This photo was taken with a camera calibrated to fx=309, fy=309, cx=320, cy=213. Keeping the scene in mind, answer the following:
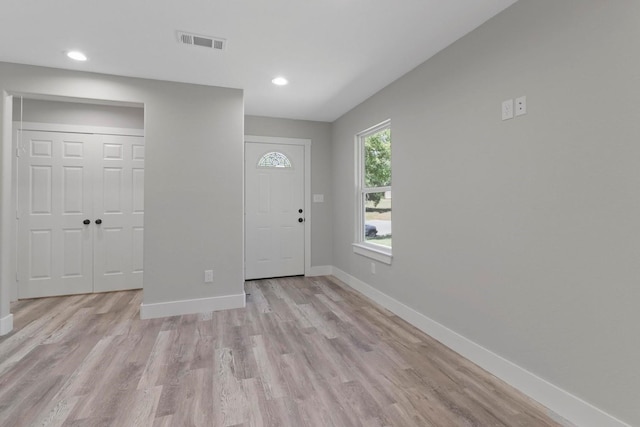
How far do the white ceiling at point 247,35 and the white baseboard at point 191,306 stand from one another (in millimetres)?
2278

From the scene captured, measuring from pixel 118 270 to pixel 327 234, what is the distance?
2878 mm

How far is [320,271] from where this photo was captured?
4844mm

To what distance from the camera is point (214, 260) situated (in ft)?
10.9

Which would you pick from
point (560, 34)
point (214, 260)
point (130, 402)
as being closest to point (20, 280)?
point (214, 260)

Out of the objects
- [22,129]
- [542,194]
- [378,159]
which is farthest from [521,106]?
→ [22,129]

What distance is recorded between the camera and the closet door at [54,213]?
11.7 feet

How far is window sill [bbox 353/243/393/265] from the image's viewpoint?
335 centimetres

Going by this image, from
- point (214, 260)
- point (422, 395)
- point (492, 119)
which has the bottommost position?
point (422, 395)

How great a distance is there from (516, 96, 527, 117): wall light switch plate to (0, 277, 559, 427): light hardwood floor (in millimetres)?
1710

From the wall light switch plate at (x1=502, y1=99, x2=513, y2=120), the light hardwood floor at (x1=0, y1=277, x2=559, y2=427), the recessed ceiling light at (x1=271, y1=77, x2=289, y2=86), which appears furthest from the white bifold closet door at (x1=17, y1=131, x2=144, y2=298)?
the wall light switch plate at (x1=502, y1=99, x2=513, y2=120)

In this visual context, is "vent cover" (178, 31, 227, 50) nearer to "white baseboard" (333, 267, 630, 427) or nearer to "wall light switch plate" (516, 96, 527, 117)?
"wall light switch plate" (516, 96, 527, 117)

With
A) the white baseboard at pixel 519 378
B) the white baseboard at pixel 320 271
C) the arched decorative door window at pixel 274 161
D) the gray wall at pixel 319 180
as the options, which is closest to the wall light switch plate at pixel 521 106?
the white baseboard at pixel 519 378

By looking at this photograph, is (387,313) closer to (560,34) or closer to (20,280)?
(560,34)

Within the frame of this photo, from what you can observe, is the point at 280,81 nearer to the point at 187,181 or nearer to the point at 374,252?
the point at 187,181
